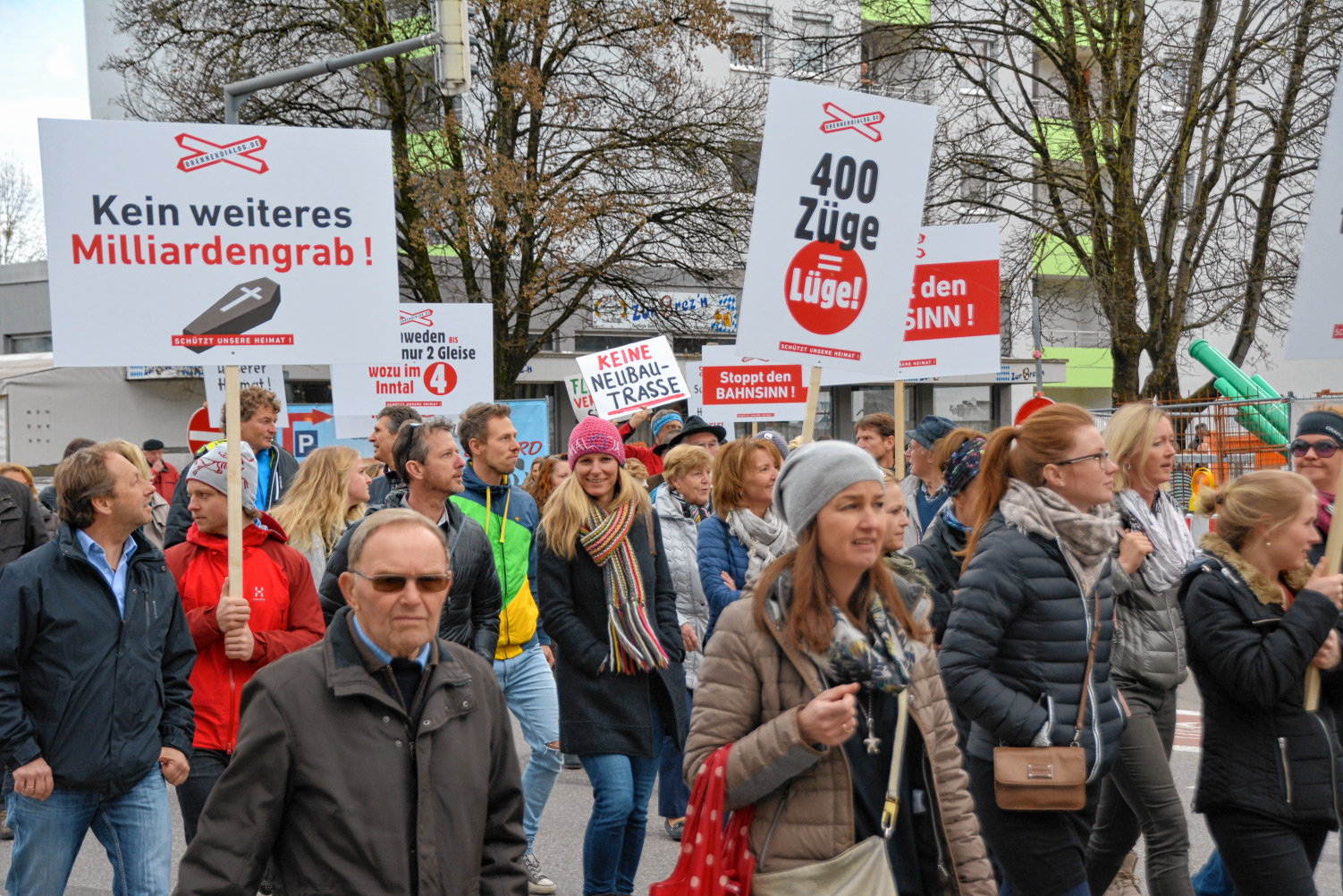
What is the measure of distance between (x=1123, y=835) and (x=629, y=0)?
62.0 feet

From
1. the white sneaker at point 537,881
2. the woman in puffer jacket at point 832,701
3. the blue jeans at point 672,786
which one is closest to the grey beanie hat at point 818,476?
the woman in puffer jacket at point 832,701

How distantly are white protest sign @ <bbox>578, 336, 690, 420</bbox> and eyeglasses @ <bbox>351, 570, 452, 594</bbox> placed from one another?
10838 mm

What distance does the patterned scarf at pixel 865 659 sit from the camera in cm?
291

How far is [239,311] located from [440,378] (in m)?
6.06

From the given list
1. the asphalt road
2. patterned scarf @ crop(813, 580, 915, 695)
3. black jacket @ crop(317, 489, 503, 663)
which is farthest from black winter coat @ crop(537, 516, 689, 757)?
patterned scarf @ crop(813, 580, 915, 695)

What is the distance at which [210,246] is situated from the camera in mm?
5191

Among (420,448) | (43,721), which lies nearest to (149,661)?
(43,721)

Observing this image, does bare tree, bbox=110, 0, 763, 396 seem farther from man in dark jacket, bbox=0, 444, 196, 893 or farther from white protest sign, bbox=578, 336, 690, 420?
man in dark jacket, bbox=0, 444, 196, 893

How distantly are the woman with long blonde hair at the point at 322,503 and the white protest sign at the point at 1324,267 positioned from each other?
4.19 metres

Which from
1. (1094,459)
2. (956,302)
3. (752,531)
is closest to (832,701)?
(1094,459)

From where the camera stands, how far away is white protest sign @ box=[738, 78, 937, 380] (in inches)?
228

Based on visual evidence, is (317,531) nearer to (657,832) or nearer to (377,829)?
(657,832)

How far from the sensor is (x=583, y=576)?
18.0ft

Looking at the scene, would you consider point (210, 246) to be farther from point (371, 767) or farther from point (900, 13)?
point (900, 13)
